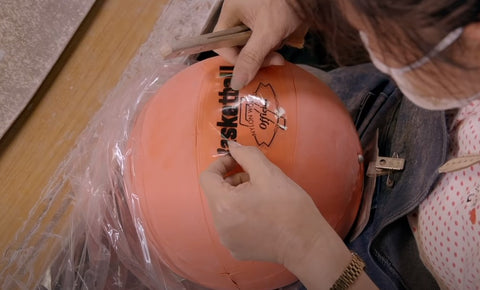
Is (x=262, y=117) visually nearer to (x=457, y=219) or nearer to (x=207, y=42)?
(x=207, y=42)

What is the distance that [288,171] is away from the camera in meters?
0.66

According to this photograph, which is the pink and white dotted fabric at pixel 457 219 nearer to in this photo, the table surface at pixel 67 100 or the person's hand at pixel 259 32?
the person's hand at pixel 259 32

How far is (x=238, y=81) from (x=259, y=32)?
10 centimetres

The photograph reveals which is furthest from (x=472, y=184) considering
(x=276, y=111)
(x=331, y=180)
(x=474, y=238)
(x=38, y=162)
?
(x=38, y=162)

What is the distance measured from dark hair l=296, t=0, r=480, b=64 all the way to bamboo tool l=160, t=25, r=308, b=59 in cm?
15

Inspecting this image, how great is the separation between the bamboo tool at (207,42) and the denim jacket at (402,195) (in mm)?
359

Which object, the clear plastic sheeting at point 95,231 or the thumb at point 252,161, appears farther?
the clear plastic sheeting at point 95,231

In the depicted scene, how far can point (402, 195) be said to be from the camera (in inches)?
29.0

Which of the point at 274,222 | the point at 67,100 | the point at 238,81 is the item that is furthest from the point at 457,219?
the point at 67,100

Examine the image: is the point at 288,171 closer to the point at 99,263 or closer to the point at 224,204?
the point at 224,204

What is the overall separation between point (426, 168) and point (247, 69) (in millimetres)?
349

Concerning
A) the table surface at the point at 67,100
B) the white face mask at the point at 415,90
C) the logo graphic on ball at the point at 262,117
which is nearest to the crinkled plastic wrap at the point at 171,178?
the logo graphic on ball at the point at 262,117

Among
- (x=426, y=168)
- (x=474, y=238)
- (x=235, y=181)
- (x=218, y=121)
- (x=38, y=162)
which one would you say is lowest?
(x=474, y=238)

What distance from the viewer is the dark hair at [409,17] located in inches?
18.6
